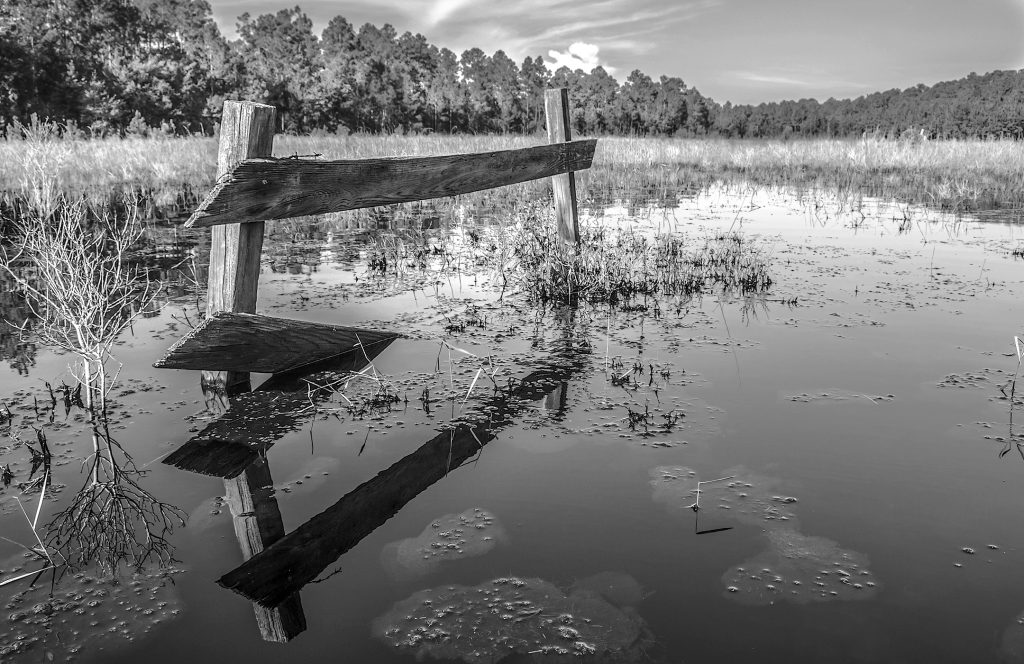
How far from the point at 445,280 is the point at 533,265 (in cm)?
96

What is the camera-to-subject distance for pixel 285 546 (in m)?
2.52

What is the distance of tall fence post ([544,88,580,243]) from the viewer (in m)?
7.88

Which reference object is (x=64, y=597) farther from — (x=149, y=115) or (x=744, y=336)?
(x=149, y=115)

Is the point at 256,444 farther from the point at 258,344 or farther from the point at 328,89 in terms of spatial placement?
the point at 328,89

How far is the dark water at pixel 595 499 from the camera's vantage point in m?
2.09

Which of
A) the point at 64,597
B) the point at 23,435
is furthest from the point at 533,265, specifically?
the point at 64,597

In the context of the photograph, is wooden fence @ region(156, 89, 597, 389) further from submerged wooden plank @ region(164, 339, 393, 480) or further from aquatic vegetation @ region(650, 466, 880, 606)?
aquatic vegetation @ region(650, 466, 880, 606)

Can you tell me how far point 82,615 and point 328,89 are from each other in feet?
185

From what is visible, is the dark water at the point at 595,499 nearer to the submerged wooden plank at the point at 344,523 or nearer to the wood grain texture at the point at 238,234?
the submerged wooden plank at the point at 344,523

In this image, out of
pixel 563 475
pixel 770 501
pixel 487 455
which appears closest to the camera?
pixel 770 501

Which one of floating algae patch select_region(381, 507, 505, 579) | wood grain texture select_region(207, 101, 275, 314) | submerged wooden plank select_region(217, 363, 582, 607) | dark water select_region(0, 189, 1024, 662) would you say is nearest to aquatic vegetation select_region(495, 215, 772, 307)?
dark water select_region(0, 189, 1024, 662)

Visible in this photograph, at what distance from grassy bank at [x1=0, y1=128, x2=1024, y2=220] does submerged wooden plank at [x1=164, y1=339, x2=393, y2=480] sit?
22.9 feet

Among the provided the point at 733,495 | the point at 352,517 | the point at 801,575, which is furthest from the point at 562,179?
the point at 801,575

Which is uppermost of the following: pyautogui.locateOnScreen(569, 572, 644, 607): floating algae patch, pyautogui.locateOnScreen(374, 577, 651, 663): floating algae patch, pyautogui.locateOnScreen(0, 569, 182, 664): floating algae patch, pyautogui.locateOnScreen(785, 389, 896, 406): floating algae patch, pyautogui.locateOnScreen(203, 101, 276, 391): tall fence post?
pyautogui.locateOnScreen(203, 101, 276, 391): tall fence post
